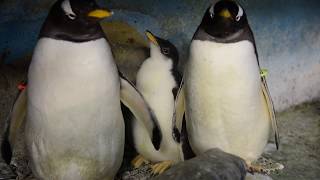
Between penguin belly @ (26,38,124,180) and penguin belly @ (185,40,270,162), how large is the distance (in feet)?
1.23

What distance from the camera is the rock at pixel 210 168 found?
6.37 ft

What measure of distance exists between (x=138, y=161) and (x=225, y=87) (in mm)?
717

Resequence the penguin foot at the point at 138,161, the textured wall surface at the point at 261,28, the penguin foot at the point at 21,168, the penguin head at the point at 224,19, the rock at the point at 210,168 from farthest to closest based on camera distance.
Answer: the penguin foot at the point at 138,161 < the textured wall surface at the point at 261,28 < the penguin foot at the point at 21,168 < the penguin head at the point at 224,19 < the rock at the point at 210,168

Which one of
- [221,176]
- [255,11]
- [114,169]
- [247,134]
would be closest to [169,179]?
[221,176]

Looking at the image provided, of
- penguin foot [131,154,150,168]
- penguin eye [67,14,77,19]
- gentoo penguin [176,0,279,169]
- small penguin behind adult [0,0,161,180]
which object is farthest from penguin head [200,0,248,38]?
penguin foot [131,154,150,168]

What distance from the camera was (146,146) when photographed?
8.60ft

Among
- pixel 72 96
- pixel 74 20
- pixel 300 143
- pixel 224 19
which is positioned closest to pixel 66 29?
pixel 74 20

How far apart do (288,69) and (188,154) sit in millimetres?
1255

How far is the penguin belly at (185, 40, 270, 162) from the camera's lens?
2229mm

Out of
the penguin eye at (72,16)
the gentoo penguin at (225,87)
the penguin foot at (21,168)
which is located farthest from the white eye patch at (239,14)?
the penguin foot at (21,168)

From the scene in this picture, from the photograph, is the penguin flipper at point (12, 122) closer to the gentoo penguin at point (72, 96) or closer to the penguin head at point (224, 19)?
the gentoo penguin at point (72, 96)

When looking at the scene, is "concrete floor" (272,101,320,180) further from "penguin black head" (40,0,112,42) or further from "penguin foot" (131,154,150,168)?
"penguin black head" (40,0,112,42)

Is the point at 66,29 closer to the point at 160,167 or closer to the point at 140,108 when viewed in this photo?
the point at 140,108

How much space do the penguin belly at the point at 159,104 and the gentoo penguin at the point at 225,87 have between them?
4.8 inches
